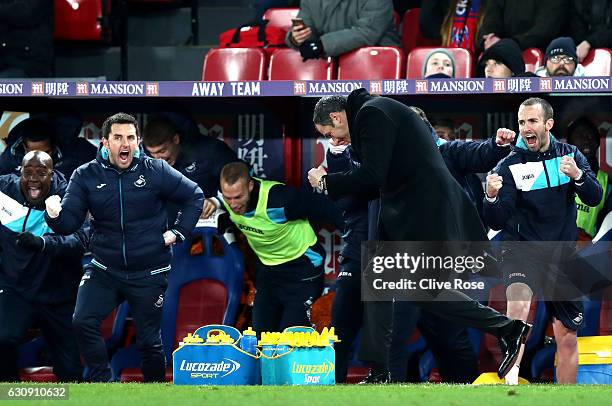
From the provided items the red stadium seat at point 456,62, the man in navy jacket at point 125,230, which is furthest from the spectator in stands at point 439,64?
the man in navy jacket at point 125,230

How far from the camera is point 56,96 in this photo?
8.51m

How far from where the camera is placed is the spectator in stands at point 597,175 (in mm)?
8391

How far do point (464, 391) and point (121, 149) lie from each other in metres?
2.63

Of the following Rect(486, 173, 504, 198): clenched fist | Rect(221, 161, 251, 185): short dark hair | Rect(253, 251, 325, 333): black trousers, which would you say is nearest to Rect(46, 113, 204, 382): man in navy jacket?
Rect(221, 161, 251, 185): short dark hair

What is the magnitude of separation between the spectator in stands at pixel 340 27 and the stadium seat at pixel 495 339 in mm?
2346

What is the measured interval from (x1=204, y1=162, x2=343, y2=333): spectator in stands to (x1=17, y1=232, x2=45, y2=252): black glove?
1.23m

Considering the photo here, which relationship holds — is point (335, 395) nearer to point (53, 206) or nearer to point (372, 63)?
point (53, 206)

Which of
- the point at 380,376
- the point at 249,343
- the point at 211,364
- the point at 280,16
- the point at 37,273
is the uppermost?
the point at 280,16

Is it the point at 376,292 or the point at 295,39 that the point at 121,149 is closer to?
the point at 376,292

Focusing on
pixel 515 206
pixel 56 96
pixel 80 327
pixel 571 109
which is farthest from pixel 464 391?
pixel 56 96

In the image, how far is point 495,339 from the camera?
8.44 meters

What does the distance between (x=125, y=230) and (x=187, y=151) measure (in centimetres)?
126

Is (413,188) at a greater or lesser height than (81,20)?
lesser

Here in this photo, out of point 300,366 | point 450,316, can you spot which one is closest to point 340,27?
point 300,366
